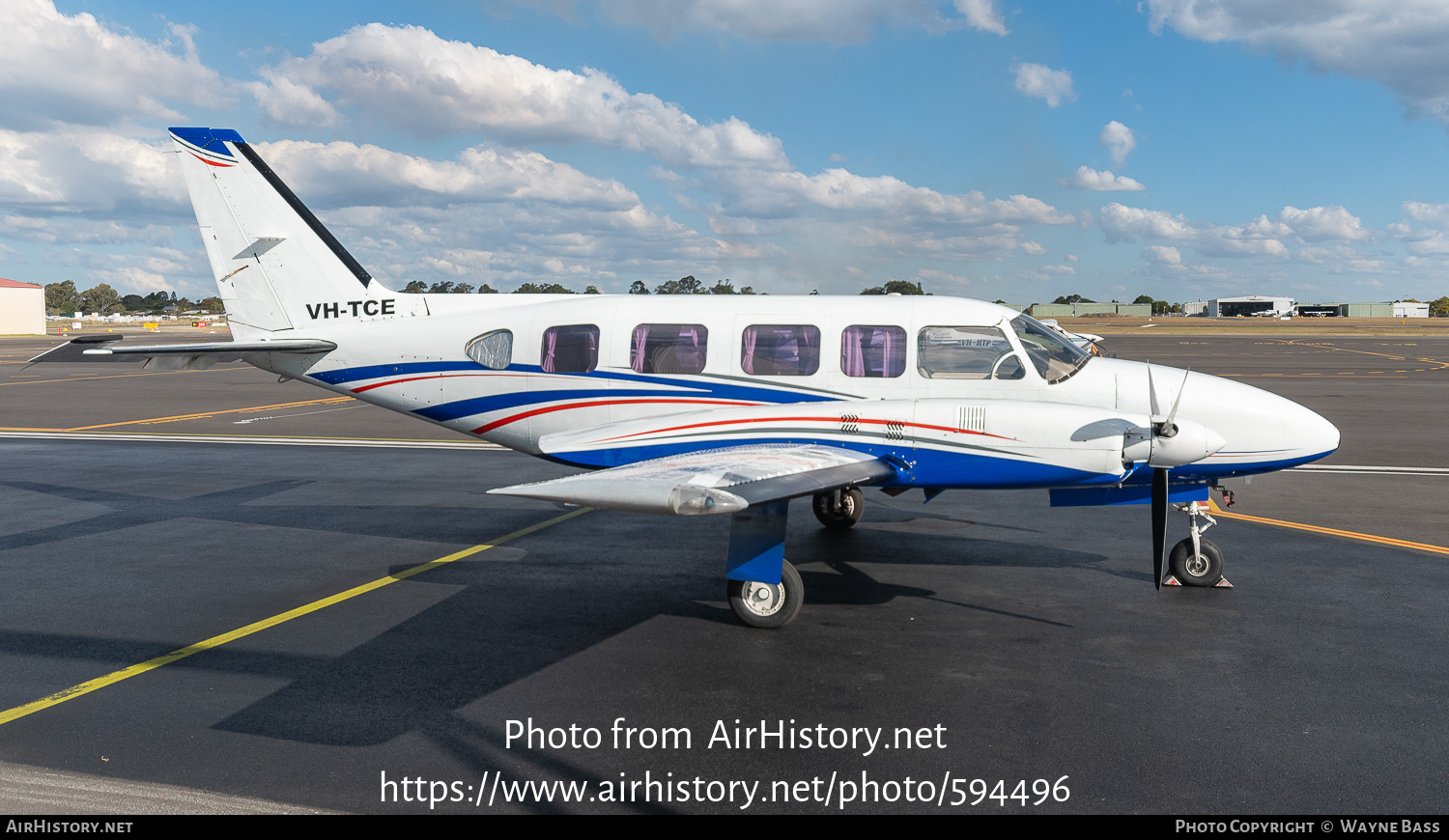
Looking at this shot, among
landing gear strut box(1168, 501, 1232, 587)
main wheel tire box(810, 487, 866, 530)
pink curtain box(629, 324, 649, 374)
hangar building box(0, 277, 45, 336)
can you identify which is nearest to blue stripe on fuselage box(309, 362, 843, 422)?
pink curtain box(629, 324, 649, 374)

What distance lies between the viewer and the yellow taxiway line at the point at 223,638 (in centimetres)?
656

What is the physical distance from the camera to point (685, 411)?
10367 millimetres

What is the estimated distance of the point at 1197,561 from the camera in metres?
9.55

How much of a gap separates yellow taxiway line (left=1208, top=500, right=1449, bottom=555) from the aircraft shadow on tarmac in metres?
3.54

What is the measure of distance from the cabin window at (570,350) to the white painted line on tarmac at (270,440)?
30.0 ft

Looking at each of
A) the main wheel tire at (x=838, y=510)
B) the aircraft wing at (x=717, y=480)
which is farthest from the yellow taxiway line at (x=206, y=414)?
the aircraft wing at (x=717, y=480)

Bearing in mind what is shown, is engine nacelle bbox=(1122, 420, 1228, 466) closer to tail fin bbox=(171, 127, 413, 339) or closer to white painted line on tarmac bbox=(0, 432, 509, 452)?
tail fin bbox=(171, 127, 413, 339)

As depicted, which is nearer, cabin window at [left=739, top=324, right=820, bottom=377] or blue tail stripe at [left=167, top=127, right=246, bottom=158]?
cabin window at [left=739, top=324, right=820, bottom=377]

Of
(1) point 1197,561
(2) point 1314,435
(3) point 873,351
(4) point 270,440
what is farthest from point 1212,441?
(4) point 270,440

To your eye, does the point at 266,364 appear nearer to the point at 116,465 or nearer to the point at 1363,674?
the point at 116,465

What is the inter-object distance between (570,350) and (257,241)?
5352 mm

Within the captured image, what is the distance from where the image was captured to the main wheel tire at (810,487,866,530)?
40.4 ft

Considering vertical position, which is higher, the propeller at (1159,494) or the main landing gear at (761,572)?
the propeller at (1159,494)

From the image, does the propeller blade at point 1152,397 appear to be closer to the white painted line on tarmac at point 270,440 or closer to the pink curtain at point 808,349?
the pink curtain at point 808,349
